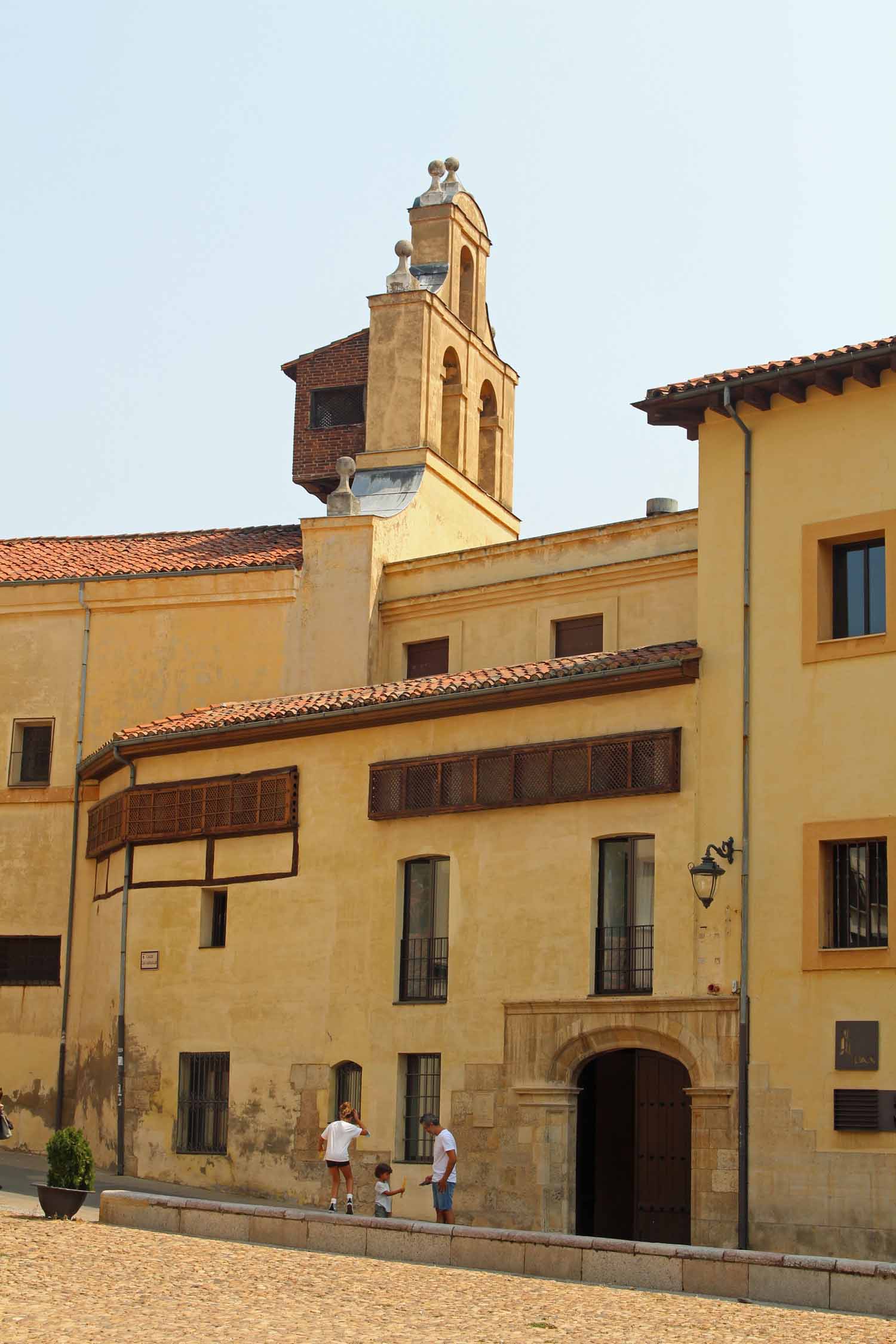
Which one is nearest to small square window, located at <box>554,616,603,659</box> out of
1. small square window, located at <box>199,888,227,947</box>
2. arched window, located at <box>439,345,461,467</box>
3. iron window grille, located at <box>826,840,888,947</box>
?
small square window, located at <box>199,888,227,947</box>

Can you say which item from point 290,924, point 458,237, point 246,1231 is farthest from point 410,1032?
point 458,237

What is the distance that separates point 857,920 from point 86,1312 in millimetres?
10548

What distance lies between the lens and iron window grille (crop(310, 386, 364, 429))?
39094 mm

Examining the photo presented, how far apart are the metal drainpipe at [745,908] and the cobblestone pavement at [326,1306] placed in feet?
17.0

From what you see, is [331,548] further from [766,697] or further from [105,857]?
[766,697]

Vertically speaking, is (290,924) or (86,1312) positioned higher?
(290,924)

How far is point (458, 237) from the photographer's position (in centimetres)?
3862

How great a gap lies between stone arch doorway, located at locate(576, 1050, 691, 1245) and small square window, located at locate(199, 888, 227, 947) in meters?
6.34

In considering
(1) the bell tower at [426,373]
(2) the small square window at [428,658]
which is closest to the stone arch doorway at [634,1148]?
(2) the small square window at [428,658]

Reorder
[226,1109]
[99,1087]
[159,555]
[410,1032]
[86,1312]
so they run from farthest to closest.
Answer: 1. [159,555]
2. [99,1087]
3. [226,1109]
4. [410,1032]
5. [86,1312]

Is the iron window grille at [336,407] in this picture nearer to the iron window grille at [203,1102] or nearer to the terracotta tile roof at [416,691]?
the terracotta tile roof at [416,691]

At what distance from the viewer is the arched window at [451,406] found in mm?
37812

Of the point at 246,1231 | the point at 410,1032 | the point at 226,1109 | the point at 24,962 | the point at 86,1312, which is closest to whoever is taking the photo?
the point at 86,1312

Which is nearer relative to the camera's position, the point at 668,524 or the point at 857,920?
the point at 857,920
